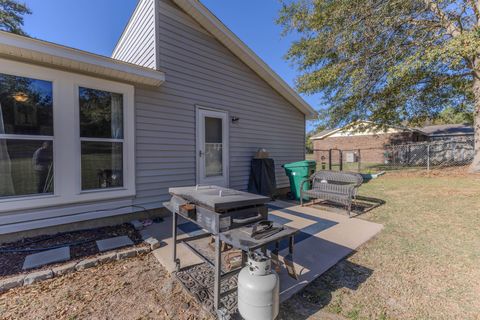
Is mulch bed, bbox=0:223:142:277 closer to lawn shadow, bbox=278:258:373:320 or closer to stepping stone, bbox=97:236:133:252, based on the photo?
stepping stone, bbox=97:236:133:252

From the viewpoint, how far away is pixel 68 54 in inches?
128

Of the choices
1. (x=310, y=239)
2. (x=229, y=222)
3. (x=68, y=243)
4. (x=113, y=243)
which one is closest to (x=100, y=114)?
(x=68, y=243)

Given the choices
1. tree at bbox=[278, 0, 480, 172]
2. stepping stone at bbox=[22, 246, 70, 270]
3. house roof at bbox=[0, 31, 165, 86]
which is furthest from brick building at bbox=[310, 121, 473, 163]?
stepping stone at bbox=[22, 246, 70, 270]

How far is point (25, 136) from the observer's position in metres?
3.32

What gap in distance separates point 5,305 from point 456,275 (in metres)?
4.80

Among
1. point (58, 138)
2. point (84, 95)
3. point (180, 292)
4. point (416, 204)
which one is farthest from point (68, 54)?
point (416, 204)

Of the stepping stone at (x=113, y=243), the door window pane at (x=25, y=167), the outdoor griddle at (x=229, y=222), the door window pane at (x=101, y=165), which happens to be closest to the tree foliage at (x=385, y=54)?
the outdoor griddle at (x=229, y=222)

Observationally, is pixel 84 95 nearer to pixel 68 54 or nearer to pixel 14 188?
pixel 68 54

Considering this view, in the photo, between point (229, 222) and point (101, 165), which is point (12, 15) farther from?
point (229, 222)

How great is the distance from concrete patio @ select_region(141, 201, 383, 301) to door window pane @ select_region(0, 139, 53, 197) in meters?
1.83

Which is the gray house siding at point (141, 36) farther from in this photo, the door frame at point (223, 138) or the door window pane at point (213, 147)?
the door window pane at point (213, 147)

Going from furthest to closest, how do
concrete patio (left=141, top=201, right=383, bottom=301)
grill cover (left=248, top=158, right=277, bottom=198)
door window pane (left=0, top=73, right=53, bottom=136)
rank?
grill cover (left=248, top=158, right=277, bottom=198) < door window pane (left=0, top=73, right=53, bottom=136) < concrete patio (left=141, top=201, right=383, bottom=301)

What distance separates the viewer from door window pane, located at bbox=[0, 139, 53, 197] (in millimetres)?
3240

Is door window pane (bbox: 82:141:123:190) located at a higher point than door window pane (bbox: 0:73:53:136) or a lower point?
lower
